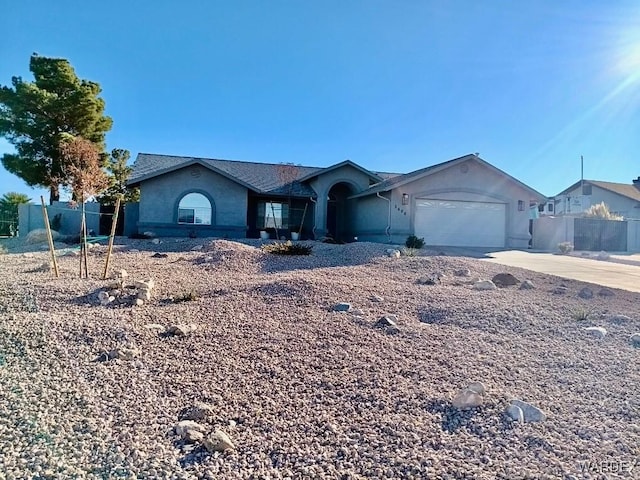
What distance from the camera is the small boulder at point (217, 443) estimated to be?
276cm

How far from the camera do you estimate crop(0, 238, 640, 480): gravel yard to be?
8.74ft

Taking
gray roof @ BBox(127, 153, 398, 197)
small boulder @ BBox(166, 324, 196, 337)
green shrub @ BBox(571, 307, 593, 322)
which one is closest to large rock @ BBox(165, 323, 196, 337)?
small boulder @ BBox(166, 324, 196, 337)

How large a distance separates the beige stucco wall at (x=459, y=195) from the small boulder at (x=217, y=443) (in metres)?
15.5

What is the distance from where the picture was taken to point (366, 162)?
81.0 ft

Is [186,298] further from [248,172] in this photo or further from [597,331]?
[248,172]

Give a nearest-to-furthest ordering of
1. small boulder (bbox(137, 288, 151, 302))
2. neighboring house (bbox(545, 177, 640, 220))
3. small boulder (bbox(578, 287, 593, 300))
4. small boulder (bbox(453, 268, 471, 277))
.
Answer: small boulder (bbox(137, 288, 151, 302)) < small boulder (bbox(578, 287, 593, 300)) < small boulder (bbox(453, 268, 471, 277)) < neighboring house (bbox(545, 177, 640, 220))

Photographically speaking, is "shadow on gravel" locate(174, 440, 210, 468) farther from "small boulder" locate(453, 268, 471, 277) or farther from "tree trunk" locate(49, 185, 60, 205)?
"tree trunk" locate(49, 185, 60, 205)

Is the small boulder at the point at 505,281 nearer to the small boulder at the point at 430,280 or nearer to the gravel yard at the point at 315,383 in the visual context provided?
the small boulder at the point at 430,280

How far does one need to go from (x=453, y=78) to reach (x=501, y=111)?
2380mm

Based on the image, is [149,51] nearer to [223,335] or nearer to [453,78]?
[453,78]

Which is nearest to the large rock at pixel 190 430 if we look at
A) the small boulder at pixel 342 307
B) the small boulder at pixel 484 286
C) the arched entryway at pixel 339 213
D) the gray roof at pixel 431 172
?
the small boulder at pixel 342 307

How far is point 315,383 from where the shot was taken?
3.69 m

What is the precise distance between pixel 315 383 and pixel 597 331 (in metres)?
3.58

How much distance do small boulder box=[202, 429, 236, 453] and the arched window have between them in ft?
56.4
